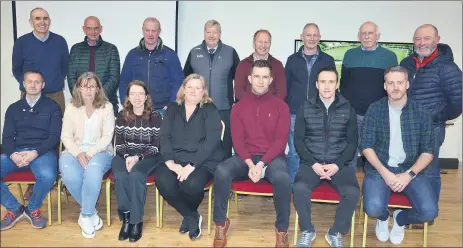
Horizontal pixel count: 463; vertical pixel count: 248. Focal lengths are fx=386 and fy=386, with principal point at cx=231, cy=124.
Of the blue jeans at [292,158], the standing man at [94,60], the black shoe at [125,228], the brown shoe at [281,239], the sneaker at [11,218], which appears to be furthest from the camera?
the standing man at [94,60]

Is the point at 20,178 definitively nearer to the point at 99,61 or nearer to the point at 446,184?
the point at 99,61

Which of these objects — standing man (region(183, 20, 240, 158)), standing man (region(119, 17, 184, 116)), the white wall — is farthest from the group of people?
the white wall

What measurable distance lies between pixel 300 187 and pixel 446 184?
2.75 metres

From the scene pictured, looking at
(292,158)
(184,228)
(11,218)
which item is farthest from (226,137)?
(11,218)

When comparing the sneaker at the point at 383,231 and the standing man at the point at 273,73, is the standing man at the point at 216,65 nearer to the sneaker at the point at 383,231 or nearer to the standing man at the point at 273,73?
the standing man at the point at 273,73

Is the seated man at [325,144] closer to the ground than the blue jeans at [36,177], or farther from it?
farther from it

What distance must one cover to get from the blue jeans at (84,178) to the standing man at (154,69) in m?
0.87

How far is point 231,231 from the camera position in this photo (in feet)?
10.6

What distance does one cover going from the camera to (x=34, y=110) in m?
3.36

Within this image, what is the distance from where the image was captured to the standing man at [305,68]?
3.70m

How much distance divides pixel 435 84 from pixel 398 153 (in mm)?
694

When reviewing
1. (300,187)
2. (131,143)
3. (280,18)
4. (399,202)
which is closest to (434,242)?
(399,202)

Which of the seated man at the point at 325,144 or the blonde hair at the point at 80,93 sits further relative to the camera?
the blonde hair at the point at 80,93

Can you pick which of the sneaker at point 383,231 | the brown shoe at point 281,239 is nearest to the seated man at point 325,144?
the brown shoe at point 281,239
